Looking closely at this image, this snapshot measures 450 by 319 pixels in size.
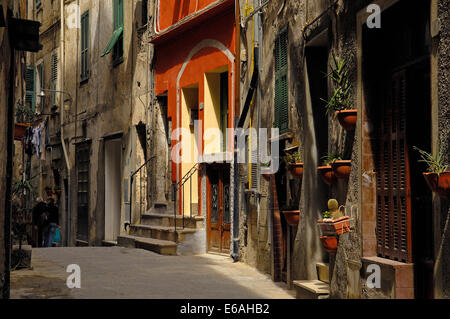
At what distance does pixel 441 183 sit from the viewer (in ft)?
16.9

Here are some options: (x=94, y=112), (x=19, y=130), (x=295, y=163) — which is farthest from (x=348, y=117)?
(x=94, y=112)

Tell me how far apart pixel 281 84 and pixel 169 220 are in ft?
19.7

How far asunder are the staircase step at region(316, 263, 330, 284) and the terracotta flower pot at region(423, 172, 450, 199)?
3728mm

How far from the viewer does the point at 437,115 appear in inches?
224


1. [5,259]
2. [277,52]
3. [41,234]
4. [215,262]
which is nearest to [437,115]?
[5,259]

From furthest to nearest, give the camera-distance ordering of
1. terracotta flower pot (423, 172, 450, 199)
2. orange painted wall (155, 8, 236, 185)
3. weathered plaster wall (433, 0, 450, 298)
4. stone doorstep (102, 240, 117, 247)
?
1. stone doorstep (102, 240, 117, 247)
2. orange painted wall (155, 8, 236, 185)
3. weathered plaster wall (433, 0, 450, 298)
4. terracotta flower pot (423, 172, 450, 199)

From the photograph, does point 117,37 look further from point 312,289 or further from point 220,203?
point 312,289

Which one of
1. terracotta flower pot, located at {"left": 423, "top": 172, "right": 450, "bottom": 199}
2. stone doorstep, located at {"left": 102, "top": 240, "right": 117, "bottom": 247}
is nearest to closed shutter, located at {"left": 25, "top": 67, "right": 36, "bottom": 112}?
stone doorstep, located at {"left": 102, "top": 240, "right": 117, "bottom": 247}

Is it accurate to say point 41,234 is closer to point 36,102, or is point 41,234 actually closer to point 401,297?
point 36,102

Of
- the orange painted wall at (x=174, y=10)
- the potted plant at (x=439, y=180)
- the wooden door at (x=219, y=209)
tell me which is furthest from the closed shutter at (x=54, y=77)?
the potted plant at (x=439, y=180)

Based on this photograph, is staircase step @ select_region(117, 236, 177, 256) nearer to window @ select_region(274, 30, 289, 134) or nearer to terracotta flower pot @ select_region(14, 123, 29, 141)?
terracotta flower pot @ select_region(14, 123, 29, 141)

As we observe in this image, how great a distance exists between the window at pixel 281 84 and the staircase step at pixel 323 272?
90.8 inches

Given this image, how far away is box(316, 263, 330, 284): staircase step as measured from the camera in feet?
28.9

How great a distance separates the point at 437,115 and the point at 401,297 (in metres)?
1.80
